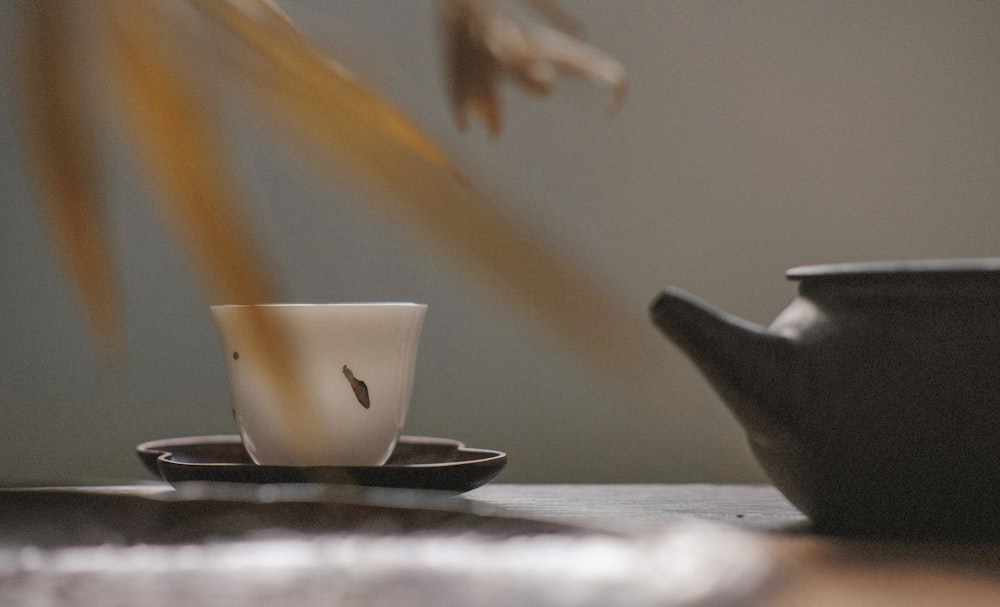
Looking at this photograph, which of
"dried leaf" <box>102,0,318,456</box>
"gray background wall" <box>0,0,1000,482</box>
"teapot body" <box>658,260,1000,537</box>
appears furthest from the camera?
"gray background wall" <box>0,0,1000,482</box>

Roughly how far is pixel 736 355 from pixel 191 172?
0.29m

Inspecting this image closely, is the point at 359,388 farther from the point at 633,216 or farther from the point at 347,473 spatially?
the point at 633,216

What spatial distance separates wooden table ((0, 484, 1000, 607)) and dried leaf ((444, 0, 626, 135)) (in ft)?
0.19

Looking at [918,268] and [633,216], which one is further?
[633,216]

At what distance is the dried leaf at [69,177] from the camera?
127mm

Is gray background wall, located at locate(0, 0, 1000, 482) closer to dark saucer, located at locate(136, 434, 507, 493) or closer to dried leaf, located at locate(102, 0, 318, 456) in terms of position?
dark saucer, located at locate(136, 434, 507, 493)

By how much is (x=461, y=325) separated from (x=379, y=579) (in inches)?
55.8

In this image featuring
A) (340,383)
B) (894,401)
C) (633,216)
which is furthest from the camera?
(633,216)

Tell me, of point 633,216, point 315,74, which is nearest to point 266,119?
point 315,74

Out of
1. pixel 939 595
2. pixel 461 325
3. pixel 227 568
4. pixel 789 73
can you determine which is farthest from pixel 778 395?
pixel 789 73

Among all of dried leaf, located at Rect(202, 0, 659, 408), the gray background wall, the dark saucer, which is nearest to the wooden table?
dried leaf, located at Rect(202, 0, 659, 408)

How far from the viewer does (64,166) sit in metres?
0.13

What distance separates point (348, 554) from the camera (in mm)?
156

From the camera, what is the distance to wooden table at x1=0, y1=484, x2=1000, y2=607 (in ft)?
0.39
